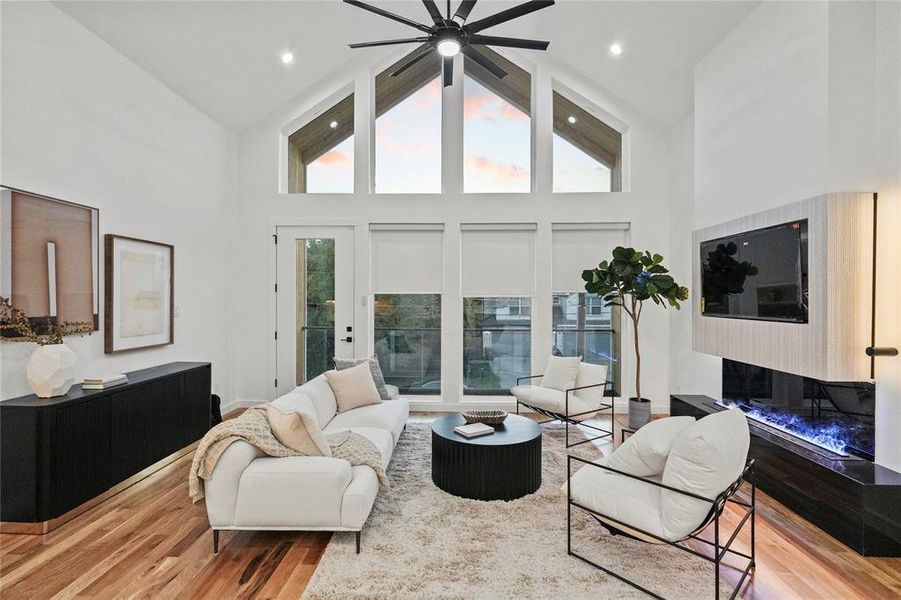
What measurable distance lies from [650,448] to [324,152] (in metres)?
5.36

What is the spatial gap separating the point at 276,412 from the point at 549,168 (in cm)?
460

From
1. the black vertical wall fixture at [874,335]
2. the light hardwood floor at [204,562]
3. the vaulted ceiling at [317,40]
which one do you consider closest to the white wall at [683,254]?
the vaulted ceiling at [317,40]

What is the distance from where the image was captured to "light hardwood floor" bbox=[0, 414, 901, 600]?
7.29ft

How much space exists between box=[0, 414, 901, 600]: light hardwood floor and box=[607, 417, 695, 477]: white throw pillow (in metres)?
0.71

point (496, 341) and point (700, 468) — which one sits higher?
point (496, 341)

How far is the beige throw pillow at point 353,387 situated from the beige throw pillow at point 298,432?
1425 mm

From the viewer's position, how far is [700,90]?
4602 millimetres

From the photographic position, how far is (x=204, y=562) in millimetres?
2455

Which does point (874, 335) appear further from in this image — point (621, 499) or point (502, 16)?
point (502, 16)

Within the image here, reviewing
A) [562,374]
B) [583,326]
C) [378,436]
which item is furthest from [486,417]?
[583,326]

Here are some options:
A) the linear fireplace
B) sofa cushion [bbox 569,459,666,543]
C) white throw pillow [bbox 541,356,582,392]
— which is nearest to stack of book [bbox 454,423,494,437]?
sofa cushion [bbox 569,459,666,543]

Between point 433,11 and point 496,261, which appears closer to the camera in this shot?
point 433,11

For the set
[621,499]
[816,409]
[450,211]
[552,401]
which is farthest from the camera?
[450,211]

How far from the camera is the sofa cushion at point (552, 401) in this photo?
14.5 ft
